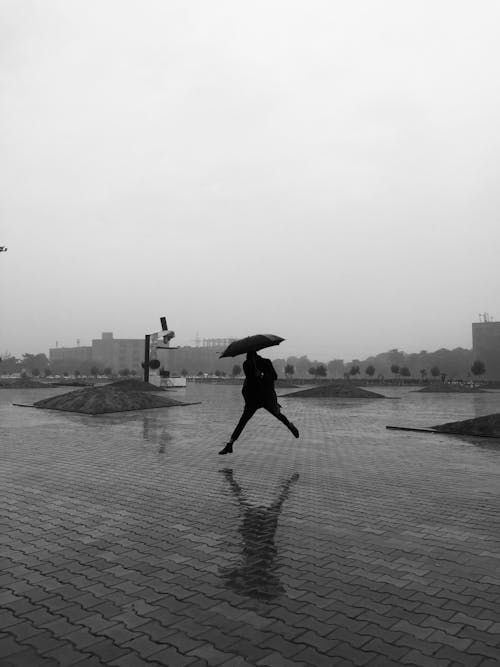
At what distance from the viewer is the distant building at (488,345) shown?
94.8 m

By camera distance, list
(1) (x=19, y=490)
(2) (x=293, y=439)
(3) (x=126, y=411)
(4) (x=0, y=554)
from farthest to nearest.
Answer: (3) (x=126, y=411) < (2) (x=293, y=439) < (1) (x=19, y=490) < (4) (x=0, y=554)

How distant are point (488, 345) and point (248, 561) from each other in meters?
103

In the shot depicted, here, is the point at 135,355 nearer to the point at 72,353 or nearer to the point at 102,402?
the point at 72,353

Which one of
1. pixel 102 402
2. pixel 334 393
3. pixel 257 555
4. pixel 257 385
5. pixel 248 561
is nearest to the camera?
pixel 248 561

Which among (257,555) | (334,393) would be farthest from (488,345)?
(257,555)

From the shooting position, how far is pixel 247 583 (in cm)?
368

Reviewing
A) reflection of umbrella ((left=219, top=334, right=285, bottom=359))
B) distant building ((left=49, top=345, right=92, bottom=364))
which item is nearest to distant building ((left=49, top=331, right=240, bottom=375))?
distant building ((left=49, top=345, right=92, bottom=364))

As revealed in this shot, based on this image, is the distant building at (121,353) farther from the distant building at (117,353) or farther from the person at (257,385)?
the person at (257,385)

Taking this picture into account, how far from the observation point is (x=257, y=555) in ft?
13.9

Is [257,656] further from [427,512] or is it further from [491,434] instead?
[491,434]

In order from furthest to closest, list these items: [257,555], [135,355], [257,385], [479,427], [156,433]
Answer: [135,355], [479,427], [156,433], [257,385], [257,555]

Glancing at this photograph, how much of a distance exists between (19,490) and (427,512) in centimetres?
488

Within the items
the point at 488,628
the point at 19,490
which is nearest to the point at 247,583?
the point at 488,628

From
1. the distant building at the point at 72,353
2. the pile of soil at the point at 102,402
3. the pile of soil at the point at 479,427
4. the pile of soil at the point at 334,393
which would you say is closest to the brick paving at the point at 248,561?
the pile of soil at the point at 479,427
